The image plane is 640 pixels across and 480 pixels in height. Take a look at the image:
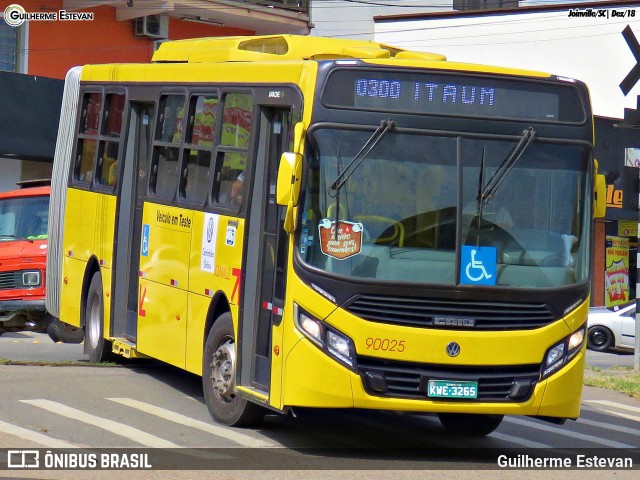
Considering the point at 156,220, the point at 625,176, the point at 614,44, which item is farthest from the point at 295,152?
the point at 614,44

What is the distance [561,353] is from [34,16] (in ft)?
73.8

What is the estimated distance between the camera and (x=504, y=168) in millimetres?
9375

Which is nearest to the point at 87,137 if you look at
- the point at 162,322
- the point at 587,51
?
the point at 162,322

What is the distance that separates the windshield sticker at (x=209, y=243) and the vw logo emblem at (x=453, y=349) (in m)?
2.51

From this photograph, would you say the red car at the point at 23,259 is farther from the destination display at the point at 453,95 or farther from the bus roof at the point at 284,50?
the destination display at the point at 453,95

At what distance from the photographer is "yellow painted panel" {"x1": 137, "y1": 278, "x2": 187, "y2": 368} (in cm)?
1145

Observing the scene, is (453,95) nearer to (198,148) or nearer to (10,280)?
(198,148)

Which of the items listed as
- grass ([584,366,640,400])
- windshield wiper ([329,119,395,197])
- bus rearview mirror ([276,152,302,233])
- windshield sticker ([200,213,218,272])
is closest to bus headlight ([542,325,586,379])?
windshield wiper ([329,119,395,197])

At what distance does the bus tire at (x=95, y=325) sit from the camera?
13.7 m

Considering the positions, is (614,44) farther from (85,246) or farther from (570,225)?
(570,225)

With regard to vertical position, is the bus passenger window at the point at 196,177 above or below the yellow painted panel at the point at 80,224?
above

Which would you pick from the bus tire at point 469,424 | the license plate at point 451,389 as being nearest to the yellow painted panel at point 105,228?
the bus tire at point 469,424

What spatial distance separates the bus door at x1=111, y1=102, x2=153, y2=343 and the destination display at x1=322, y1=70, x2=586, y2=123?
3865 mm

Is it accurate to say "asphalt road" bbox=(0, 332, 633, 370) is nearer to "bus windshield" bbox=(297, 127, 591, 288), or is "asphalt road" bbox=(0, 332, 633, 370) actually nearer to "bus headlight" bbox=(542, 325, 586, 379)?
"bus windshield" bbox=(297, 127, 591, 288)
